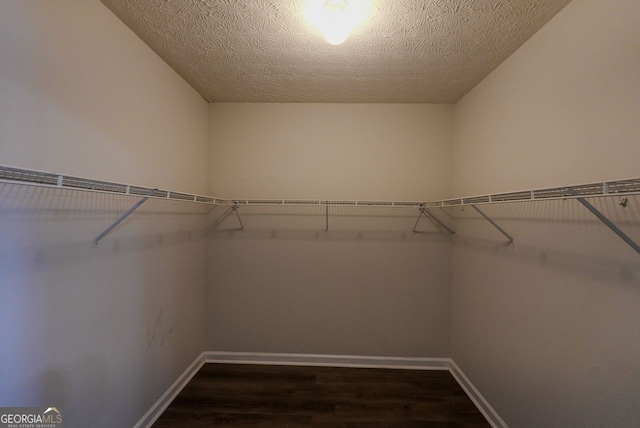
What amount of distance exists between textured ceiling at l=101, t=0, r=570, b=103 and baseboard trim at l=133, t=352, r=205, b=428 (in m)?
2.45

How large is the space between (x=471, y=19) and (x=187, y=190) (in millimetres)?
2256

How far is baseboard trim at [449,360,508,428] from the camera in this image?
1666mm

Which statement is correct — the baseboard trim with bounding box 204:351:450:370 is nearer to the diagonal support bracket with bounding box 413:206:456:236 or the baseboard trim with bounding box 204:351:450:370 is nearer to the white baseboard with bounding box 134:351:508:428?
the white baseboard with bounding box 134:351:508:428

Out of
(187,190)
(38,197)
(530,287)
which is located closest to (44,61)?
(38,197)

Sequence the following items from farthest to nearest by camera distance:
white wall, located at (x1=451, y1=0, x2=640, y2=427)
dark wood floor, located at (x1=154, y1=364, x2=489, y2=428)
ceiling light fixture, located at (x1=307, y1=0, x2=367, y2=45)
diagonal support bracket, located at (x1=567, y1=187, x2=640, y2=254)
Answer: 1. dark wood floor, located at (x1=154, y1=364, x2=489, y2=428)
2. ceiling light fixture, located at (x1=307, y1=0, x2=367, y2=45)
3. white wall, located at (x1=451, y1=0, x2=640, y2=427)
4. diagonal support bracket, located at (x1=567, y1=187, x2=640, y2=254)

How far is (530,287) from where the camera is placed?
55.2 inches

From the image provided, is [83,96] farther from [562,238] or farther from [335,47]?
[562,238]

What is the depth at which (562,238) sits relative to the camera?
3.98 ft

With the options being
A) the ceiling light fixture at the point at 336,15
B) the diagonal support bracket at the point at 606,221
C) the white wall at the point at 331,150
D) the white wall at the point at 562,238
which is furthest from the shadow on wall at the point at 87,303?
the white wall at the point at 562,238

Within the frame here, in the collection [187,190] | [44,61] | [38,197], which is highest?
[44,61]

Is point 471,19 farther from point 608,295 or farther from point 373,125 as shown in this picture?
point 608,295
